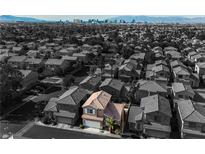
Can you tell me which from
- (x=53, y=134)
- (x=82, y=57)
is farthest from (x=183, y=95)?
(x=82, y=57)

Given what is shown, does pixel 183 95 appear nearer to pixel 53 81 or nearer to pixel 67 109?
pixel 67 109

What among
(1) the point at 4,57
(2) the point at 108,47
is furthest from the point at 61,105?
(2) the point at 108,47

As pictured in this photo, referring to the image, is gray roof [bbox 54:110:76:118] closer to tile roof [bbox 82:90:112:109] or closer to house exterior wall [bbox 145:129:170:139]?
tile roof [bbox 82:90:112:109]

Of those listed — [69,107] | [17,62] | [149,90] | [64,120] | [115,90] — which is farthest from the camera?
[17,62]

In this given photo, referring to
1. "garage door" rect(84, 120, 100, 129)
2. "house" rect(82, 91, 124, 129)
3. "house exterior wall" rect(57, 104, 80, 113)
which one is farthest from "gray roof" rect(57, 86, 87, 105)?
"garage door" rect(84, 120, 100, 129)

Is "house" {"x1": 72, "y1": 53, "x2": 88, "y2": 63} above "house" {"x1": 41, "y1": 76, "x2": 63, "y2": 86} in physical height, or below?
above

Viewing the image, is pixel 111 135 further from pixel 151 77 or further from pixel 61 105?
pixel 151 77

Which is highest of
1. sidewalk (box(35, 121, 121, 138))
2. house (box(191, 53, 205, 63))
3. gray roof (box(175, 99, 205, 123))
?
house (box(191, 53, 205, 63))

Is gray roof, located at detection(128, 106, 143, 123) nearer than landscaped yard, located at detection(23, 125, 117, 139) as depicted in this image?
No
